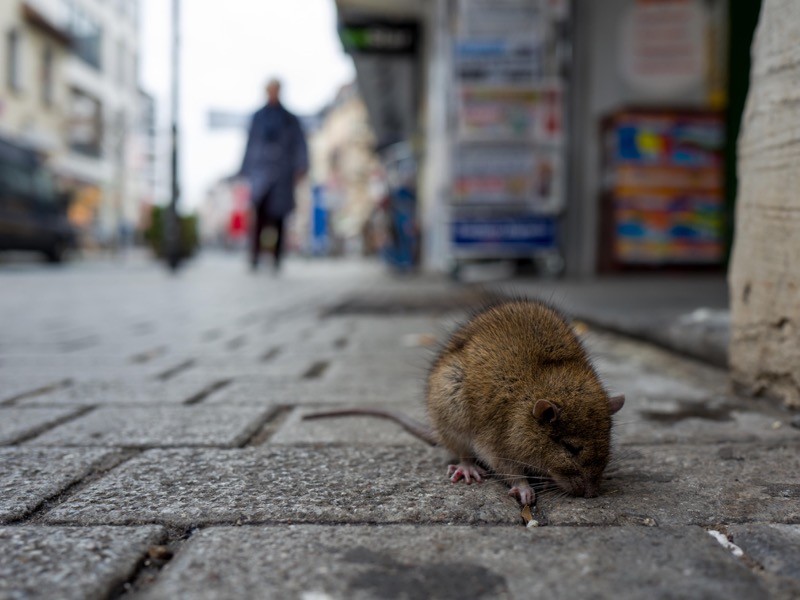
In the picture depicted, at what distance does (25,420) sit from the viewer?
2246 mm

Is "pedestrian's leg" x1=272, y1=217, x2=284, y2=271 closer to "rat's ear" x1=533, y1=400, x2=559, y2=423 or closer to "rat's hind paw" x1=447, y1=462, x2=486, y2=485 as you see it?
"rat's hind paw" x1=447, y1=462, x2=486, y2=485

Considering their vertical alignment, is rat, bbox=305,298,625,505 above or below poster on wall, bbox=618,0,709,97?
below

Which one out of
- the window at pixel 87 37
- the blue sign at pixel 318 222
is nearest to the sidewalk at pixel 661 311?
the blue sign at pixel 318 222

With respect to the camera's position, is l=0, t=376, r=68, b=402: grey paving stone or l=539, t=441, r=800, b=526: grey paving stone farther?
l=0, t=376, r=68, b=402: grey paving stone

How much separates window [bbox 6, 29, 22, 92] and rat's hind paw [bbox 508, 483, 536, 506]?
34911 mm

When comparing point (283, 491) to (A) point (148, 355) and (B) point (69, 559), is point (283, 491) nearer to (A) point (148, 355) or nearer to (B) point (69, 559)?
(B) point (69, 559)

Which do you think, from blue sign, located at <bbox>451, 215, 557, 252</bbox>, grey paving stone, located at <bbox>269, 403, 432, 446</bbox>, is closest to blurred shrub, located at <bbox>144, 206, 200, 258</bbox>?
blue sign, located at <bbox>451, 215, 557, 252</bbox>

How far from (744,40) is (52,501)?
23.7ft

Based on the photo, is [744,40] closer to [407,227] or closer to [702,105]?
[702,105]

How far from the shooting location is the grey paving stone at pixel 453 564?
111cm

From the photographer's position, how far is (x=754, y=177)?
2406 mm

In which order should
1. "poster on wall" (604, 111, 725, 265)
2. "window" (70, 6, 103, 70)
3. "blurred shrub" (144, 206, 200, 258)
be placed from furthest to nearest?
"window" (70, 6, 103, 70), "blurred shrub" (144, 206, 200, 258), "poster on wall" (604, 111, 725, 265)

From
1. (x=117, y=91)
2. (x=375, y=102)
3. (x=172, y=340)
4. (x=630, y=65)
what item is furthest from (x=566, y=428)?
(x=117, y=91)

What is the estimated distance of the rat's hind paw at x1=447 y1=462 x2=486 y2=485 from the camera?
1720 millimetres
